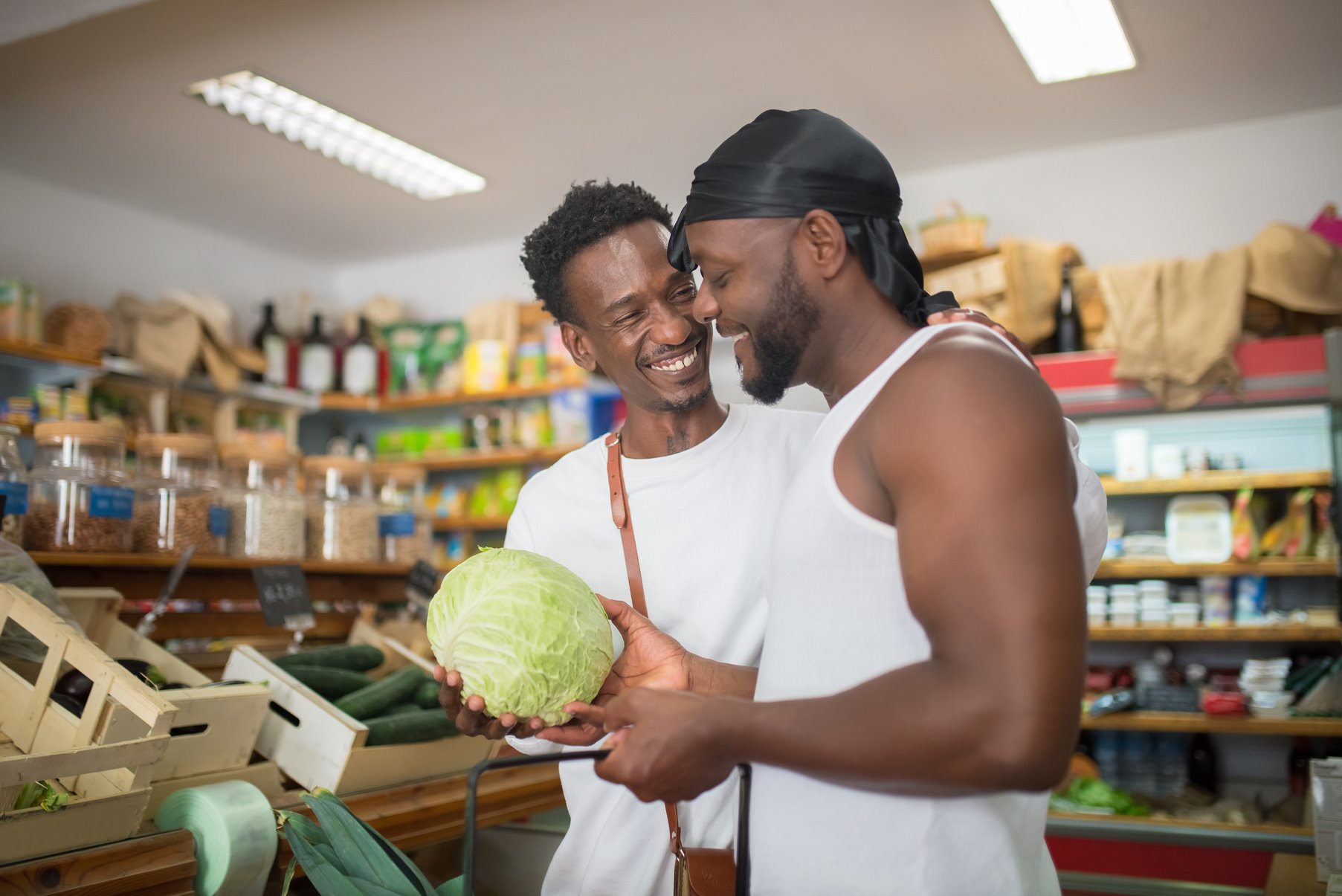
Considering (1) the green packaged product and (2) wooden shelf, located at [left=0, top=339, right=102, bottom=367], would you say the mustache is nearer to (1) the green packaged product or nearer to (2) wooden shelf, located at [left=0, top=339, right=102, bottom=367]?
(2) wooden shelf, located at [left=0, top=339, right=102, bottom=367]

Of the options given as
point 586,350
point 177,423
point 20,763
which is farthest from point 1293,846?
point 177,423

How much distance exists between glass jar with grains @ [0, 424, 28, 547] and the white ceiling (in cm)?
206

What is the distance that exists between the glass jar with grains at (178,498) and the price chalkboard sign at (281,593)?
1.13 feet

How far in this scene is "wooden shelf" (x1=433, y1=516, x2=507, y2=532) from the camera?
22.4ft

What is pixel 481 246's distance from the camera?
7.74 m

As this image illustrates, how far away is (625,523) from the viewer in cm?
203

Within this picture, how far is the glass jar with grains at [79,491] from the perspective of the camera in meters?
2.78

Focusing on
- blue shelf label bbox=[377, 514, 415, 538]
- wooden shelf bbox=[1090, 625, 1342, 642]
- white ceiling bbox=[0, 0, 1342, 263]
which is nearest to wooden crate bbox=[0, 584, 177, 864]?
blue shelf label bbox=[377, 514, 415, 538]

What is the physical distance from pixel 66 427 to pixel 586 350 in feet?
5.44

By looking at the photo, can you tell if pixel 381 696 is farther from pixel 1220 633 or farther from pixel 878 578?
pixel 1220 633

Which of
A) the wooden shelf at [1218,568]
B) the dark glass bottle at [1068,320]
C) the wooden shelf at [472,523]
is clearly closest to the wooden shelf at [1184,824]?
the wooden shelf at [1218,568]

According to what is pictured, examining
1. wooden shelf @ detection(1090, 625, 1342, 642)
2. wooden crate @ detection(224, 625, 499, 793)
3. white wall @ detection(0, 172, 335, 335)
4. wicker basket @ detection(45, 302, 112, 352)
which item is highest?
white wall @ detection(0, 172, 335, 335)

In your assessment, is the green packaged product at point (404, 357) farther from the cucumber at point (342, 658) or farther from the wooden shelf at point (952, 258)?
the cucumber at point (342, 658)

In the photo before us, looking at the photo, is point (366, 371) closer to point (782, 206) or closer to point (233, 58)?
point (233, 58)
